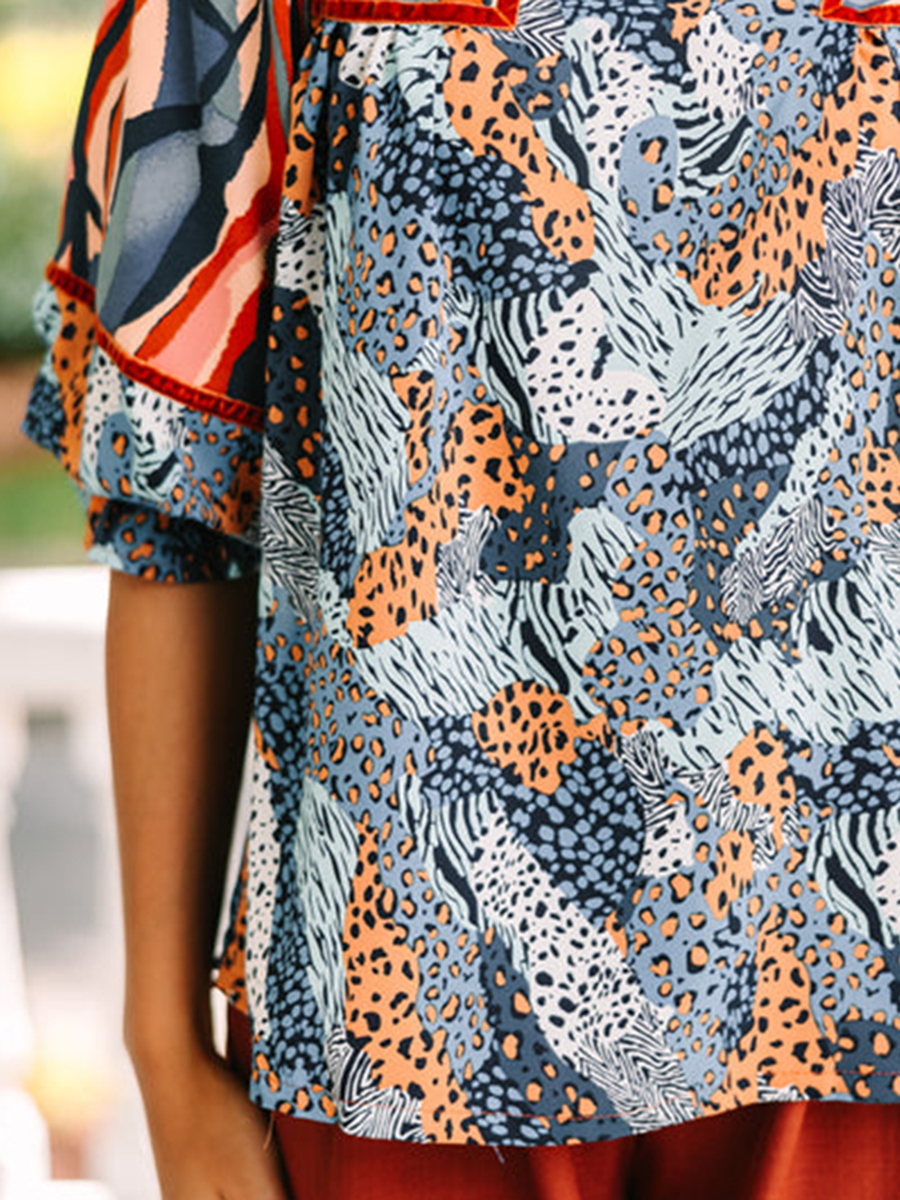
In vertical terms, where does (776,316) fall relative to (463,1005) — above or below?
above

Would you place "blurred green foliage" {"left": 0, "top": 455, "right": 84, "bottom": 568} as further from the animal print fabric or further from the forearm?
the animal print fabric

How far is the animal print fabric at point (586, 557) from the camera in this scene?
22.0 inches

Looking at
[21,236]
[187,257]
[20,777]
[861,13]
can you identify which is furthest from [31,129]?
[861,13]

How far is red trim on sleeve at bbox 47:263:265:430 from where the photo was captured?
24.8 inches

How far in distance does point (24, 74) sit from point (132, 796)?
298 centimetres

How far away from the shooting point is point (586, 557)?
0.57 metres

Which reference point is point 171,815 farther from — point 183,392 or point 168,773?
point 183,392

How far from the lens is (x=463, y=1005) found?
1.92 ft

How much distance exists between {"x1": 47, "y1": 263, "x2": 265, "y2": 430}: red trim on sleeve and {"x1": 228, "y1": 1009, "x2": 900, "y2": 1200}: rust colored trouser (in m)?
0.32

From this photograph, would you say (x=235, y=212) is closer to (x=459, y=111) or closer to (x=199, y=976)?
(x=459, y=111)

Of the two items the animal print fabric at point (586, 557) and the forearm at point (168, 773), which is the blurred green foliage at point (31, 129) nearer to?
the forearm at point (168, 773)

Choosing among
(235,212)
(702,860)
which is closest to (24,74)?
(235,212)

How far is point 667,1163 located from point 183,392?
40 centimetres

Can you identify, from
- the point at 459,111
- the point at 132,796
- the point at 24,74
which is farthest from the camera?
the point at 24,74
